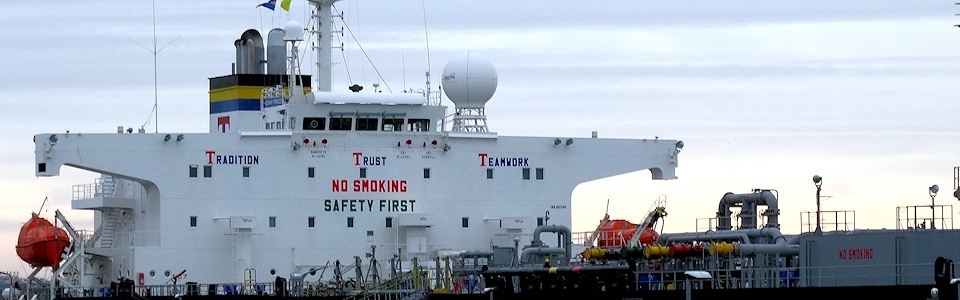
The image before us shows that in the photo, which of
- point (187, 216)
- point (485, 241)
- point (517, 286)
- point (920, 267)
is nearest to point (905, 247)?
point (920, 267)

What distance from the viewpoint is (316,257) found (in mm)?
67312

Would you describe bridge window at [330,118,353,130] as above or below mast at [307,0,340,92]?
below

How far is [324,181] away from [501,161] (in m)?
6.33

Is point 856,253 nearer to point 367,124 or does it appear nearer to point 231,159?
point 367,124

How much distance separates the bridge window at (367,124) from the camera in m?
68.9

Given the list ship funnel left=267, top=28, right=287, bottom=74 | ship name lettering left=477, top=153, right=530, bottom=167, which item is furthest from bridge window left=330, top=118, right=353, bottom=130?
ship funnel left=267, top=28, right=287, bottom=74

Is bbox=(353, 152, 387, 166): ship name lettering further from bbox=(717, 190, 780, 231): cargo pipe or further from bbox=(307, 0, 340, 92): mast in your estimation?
bbox=(717, 190, 780, 231): cargo pipe

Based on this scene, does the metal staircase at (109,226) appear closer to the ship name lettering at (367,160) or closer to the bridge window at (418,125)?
the ship name lettering at (367,160)

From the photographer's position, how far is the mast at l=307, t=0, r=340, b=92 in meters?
70.8

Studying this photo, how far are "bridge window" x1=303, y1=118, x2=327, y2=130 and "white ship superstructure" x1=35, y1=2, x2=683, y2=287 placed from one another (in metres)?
0.05

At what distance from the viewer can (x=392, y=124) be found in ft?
228

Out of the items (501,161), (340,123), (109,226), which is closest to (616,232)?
(501,161)

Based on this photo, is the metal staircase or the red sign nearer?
the red sign


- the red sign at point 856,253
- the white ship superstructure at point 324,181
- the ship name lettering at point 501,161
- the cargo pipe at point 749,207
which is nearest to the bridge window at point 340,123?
the white ship superstructure at point 324,181
